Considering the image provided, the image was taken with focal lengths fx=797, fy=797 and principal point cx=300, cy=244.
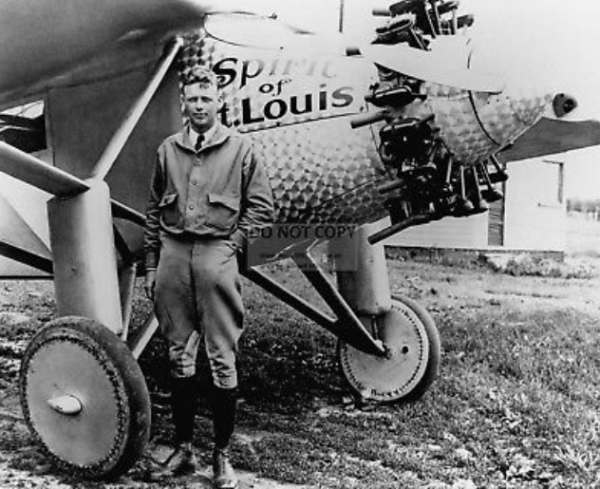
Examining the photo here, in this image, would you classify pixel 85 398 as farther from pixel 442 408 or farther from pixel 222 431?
pixel 442 408

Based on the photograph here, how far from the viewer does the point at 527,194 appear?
4059 mm

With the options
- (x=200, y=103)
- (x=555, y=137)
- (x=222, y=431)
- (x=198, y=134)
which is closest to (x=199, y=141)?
(x=198, y=134)

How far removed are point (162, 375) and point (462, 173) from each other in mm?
2807

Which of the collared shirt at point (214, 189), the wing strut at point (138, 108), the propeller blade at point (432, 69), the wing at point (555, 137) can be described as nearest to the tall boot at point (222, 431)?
the collared shirt at point (214, 189)

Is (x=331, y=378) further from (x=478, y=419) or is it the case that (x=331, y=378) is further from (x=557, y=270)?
(x=557, y=270)

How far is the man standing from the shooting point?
2.64 meters

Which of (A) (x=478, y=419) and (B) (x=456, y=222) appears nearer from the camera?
(A) (x=478, y=419)

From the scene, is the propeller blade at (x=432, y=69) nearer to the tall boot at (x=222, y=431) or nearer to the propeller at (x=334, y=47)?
the propeller at (x=334, y=47)

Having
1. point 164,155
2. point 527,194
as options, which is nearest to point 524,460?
point 527,194

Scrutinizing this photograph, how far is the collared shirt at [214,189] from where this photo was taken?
104 inches

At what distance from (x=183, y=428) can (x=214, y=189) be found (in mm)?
916

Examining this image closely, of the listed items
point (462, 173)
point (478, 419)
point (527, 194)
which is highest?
point (462, 173)

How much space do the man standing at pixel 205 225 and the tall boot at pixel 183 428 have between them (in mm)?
170
